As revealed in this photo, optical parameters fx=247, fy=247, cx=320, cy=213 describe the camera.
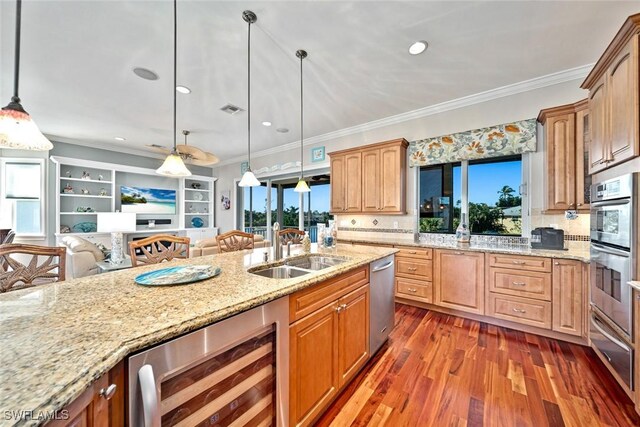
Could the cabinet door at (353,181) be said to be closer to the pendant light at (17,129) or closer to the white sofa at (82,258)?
the pendant light at (17,129)

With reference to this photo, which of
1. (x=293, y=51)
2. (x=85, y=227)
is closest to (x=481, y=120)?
(x=293, y=51)

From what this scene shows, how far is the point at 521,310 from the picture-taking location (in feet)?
8.60

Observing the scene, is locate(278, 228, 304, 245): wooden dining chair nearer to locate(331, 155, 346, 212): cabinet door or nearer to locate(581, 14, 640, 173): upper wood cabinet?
locate(331, 155, 346, 212): cabinet door

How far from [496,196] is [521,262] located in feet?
3.57

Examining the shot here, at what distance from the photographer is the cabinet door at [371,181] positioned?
3.97m

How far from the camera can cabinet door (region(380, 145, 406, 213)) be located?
12.4 ft

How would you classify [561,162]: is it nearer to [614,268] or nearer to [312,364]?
[614,268]

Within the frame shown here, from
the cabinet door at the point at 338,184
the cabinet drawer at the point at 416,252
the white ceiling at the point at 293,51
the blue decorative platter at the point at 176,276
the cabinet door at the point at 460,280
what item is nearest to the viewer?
the blue decorative platter at the point at 176,276

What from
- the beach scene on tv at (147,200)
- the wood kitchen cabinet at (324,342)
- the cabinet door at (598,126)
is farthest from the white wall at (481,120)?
the beach scene on tv at (147,200)

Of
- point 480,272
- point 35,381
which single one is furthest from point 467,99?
point 35,381

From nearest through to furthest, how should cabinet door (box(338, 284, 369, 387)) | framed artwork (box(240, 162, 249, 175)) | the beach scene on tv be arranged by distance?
1. cabinet door (box(338, 284, 369, 387))
2. the beach scene on tv
3. framed artwork (box(240, 162, 249, 175))

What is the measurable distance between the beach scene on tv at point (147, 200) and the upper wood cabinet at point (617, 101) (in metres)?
8.10

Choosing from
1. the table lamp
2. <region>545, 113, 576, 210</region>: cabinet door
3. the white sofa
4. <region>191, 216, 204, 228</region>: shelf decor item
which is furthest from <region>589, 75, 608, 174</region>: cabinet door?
<region>191, 216, 204, 228</region>: shelf decor item

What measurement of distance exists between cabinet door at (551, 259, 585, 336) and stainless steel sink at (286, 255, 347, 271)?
2.24 meters
